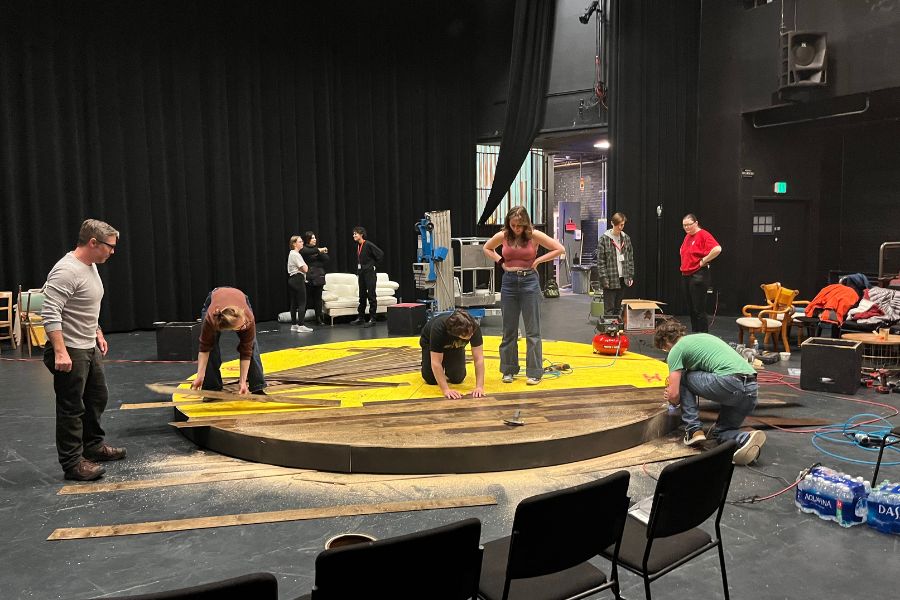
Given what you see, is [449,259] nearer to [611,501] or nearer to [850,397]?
[850,397]

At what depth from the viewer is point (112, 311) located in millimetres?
10141

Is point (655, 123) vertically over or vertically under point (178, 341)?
over

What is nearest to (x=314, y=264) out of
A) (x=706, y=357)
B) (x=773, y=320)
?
(x=773, y=320)

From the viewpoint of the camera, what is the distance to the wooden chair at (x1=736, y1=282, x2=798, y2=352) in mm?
7430

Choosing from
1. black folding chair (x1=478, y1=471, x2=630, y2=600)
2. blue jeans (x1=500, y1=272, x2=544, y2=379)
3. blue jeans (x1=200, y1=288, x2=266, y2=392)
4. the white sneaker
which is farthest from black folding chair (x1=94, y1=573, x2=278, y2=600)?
blue jeans (x1=500, y1=272, x2=544, y2=379)

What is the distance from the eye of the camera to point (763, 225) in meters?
11.5

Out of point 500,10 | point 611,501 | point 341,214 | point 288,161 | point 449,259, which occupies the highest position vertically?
point 500,10

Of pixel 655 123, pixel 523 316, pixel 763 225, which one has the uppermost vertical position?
pixel 655 123

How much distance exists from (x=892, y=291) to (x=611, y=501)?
6.17m

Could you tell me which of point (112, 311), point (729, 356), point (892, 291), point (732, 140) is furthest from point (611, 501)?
point (732, 140)

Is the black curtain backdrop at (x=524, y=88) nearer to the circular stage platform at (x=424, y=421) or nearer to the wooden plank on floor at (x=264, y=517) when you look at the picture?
the circular stage platform at (x=424, y=421)

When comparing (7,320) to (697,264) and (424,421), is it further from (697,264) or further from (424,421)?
(697,264)

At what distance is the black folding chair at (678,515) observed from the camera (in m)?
2.29

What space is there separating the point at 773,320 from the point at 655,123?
504 centimetres
